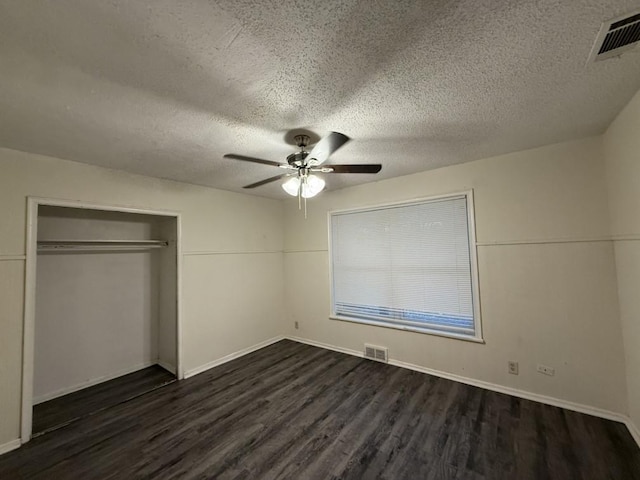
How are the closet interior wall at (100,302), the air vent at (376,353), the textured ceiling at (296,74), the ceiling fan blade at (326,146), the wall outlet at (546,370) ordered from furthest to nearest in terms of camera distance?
1. the air vent at (376,353)
2. the closet interior wall at (100,302)
3. the wall outlet at (546,370)
4. the ceiling fan blade at (326,146)
5. the textured ceiling at (296,74)

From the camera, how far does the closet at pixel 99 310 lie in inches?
116

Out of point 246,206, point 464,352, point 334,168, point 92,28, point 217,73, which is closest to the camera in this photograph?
point 92,28

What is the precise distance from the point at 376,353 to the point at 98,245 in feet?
13.1

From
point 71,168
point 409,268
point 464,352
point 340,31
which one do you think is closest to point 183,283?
point 71,168

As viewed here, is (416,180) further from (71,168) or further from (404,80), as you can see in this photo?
(71,168)

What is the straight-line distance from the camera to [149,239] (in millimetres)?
3852

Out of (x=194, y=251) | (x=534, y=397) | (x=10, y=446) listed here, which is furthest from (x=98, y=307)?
Answer: (x=534, y=397)

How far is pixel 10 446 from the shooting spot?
2131 millimetres

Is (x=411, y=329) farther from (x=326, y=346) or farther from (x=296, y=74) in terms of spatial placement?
(x=296, y=74)

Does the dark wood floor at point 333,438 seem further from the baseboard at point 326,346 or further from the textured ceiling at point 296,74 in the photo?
the textured ceiling at point 296,74

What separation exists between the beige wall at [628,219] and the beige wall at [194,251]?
4.18 m

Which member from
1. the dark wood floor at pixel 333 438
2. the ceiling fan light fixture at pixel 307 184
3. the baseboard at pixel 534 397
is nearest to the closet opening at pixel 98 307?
the dark wood floor at pixel 333 438

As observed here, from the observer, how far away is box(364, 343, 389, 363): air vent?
356 cm

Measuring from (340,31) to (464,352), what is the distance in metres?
3.30
